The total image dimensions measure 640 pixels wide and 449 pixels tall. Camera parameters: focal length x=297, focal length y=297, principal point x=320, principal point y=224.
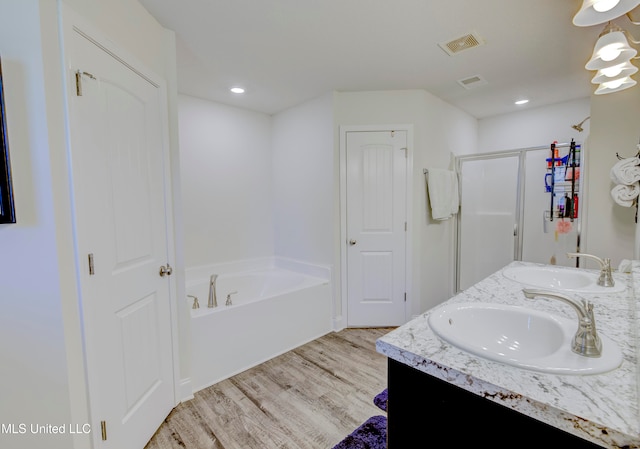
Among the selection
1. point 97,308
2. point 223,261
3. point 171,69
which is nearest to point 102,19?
point 171,69

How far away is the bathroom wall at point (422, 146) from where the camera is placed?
295cm

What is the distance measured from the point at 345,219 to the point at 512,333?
202cm

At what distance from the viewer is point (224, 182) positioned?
3248 millimetres

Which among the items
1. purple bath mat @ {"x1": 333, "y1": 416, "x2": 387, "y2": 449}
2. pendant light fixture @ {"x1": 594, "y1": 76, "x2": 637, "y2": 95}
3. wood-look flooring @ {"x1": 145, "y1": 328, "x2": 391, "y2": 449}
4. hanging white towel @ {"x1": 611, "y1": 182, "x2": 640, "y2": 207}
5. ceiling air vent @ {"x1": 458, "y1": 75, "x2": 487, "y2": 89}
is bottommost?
wood-look flooring @ {"x1": 145, "y1": 328, "x2": 391, "y2": 449}

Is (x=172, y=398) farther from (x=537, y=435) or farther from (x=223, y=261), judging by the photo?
(x=537, y=435)

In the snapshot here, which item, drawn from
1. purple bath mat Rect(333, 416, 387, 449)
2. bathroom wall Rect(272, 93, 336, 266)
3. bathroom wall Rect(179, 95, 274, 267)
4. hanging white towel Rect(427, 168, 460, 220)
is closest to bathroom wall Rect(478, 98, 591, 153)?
hanging white towel Rect(427, 168, 460, 220)

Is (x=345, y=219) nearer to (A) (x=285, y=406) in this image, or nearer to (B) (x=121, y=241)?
(A) (x=285, y=406)

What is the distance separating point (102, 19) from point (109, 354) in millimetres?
1535

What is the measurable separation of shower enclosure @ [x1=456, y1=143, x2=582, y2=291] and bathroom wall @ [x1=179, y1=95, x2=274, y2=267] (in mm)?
2322

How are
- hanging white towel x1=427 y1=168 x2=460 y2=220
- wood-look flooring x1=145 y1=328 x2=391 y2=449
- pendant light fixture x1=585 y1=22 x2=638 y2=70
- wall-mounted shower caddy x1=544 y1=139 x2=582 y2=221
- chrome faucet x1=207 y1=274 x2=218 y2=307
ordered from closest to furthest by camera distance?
1. pendant light fixture x1=585 y1=22 x2=638 y2=70
2. wood-look flooring x1=145 y1=328 x2=391 y2=449
3. wall-mounted shower caddy x1=544 y1=139 x2=582 y2=221
4. chrome faucet x1=207 y1=274 x2=218 y2=307
5. hanging white towel x1=427 y1=168 x2=460 y2=220

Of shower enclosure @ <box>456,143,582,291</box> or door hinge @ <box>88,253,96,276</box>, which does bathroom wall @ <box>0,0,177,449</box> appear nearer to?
door hinge @ <box>88,253,96,276</box>

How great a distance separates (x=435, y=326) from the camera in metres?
0.95

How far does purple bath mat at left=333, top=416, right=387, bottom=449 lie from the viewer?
151 centimetres

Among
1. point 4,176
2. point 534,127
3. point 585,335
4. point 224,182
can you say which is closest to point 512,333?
point 585,335
